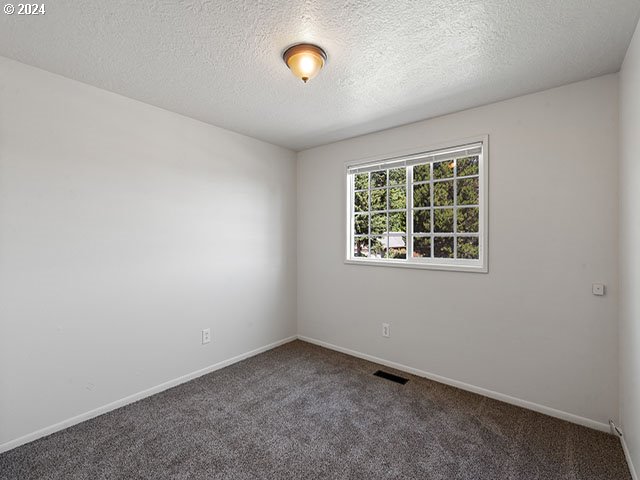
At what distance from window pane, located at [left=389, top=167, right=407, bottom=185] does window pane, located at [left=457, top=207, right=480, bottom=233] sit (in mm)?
673

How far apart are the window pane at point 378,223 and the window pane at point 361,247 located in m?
0.14

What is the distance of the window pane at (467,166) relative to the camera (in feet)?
9.08

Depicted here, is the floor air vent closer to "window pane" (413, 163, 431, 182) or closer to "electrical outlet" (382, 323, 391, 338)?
"electrical outlet" (382, 323, 391, 338)

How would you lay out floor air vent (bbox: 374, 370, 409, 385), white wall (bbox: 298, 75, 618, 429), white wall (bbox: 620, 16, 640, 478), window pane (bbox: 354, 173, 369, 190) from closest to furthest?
white wall (bbox: 620, 16, 640, 478)
white wall (bbox: 298, 75, 618, 429)
floor air vent (bbox: 374, 370, 409, 385)
window pane (bbox: 354, 173, 369, 190)

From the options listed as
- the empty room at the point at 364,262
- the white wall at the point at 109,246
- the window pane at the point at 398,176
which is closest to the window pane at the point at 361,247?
the empty room at the point at 364,262

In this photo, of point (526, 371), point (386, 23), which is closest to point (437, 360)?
point (526, 371)

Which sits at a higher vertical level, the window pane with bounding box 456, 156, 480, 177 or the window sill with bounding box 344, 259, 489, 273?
the window pane with bounding box 456, 156, 480, 177

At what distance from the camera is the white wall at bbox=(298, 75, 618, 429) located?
Result: 2148mm

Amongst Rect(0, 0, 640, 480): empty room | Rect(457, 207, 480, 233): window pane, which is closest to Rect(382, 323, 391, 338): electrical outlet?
Rect(0, 0, 640, 480): empty room

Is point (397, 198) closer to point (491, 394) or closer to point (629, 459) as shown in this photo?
point (491, 394)

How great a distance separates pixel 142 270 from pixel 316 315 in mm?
2023

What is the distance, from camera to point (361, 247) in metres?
3.60

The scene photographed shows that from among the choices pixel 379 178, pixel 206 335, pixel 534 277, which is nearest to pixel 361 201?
pixel 379 178

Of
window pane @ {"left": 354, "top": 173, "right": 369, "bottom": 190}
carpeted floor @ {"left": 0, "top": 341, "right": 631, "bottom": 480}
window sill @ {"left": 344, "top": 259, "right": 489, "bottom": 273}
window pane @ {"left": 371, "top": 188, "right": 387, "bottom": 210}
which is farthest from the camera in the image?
window pane @ {"left": 354, "top": 173, "right": 369, "bottom": 190}
